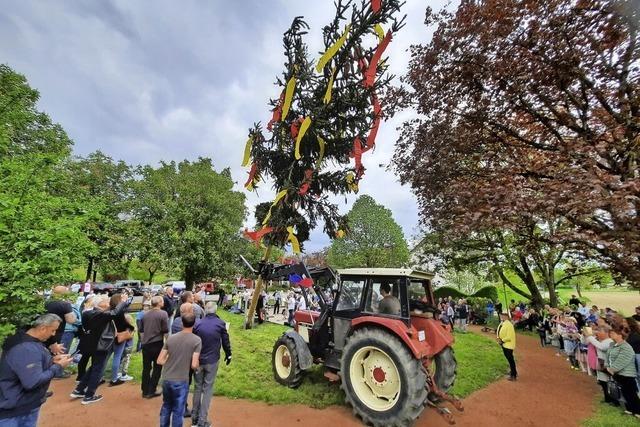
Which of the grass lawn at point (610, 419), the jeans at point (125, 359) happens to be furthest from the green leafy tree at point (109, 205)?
the grass lawn at point (610, 419)

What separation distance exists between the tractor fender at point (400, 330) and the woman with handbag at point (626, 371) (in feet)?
12.4

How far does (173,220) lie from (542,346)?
23.1 meters

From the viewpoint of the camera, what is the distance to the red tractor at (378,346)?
507 cm

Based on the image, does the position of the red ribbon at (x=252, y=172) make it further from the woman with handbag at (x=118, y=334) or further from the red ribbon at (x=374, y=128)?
the woman with handbag at (x=118, y=334)

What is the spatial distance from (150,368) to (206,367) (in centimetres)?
182

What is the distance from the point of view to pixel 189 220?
23.6 m

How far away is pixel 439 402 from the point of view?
5977 millimetres

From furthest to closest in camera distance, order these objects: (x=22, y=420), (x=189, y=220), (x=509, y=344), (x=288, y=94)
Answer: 1. (x=189, y=220)
2. (x=288, y=94)
3. (x=509, y=344)
4. (x=22, y=420)

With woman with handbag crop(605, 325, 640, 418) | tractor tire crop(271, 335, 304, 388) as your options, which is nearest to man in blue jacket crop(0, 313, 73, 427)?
tractor tire crop(271, 335, 304, 388)

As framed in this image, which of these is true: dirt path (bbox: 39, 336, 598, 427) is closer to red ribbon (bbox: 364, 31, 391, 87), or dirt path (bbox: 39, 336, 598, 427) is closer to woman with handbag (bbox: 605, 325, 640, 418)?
woman with handbag (bbox: 605, 325, 640, 418)

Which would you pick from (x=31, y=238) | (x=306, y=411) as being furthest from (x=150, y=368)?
(x=31, y=238)

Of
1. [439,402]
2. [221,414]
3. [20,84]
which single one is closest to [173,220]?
[20,84]

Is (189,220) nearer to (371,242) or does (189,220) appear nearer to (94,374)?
(94,374)

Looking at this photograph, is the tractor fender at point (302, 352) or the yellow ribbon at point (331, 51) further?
the yellow ribbon at point (331, 51)
